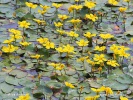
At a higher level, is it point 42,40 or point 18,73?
point 42,40

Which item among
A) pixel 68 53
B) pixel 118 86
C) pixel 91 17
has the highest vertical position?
pixel 91 17

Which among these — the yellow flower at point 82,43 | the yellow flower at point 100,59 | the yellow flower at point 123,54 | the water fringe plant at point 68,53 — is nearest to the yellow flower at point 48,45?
the water fringe plant at point 68,53

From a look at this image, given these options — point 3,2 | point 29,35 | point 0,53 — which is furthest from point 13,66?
point 3,2

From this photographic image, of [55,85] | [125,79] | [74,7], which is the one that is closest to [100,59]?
[125,79]

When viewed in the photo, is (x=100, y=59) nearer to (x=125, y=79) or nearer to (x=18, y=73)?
(x=125, y=79)

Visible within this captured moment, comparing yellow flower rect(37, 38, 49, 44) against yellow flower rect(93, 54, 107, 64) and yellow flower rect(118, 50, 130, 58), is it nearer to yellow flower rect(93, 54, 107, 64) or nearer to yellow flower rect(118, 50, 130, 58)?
yellow flower rect(93, 54, 107, 64)

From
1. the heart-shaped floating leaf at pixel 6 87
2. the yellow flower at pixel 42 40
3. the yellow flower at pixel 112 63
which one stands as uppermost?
the yellow flower at pixel 42 40

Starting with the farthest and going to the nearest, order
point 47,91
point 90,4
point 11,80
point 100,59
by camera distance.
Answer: point 90,4, point 100,59, point 11,80, point 47,91

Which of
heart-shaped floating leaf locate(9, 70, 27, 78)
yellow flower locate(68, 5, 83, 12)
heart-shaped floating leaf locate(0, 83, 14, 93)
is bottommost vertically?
heart-shaped floating leaf locate(0, 83, 14, 93)

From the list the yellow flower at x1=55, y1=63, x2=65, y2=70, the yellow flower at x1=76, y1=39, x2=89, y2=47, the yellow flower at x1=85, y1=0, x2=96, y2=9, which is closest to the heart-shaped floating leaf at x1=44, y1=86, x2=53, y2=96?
the yellow flower at x1=55, y1=63, x2=65, y2=70

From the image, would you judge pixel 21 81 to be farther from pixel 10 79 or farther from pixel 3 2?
pixel 3 2

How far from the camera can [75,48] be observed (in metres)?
2.93

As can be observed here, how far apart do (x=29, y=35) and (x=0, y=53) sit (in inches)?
13.6

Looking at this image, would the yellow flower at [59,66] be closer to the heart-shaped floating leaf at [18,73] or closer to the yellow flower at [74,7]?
the heart-shaped floating leaf at [18,73]
